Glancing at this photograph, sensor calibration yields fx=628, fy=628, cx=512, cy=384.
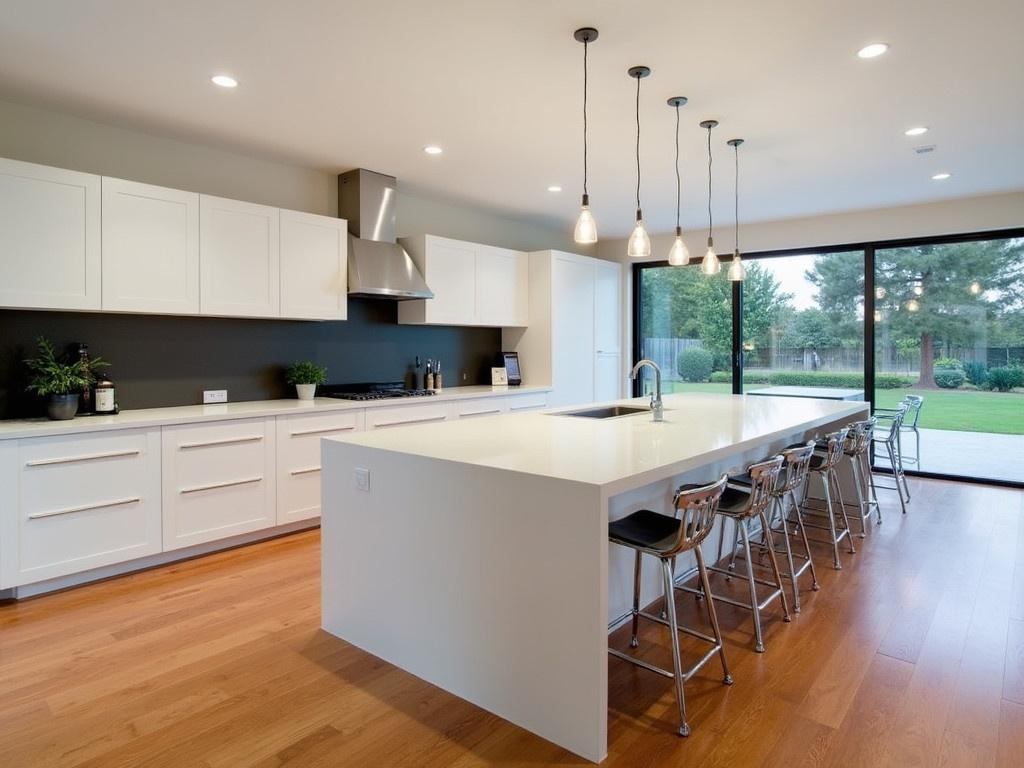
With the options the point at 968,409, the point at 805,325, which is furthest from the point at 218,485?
the point at 968,409

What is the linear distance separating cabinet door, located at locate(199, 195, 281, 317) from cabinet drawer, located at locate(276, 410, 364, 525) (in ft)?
2.56

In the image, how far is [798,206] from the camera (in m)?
5.85

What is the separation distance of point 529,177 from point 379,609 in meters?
3.50

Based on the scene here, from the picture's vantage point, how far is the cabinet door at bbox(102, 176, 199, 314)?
348cm

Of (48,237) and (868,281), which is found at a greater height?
(868,281)

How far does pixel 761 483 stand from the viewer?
268 centimetres

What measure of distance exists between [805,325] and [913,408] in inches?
49.9

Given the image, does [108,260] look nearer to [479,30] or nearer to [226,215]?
[226,215]

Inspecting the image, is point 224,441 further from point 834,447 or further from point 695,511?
point 834,447

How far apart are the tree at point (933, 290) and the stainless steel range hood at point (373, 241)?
13.7ft

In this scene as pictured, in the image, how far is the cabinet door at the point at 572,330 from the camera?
6242 millimetres

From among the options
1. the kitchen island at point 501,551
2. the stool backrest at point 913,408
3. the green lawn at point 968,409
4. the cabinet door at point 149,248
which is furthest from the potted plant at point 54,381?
the green lawn at point 968,409

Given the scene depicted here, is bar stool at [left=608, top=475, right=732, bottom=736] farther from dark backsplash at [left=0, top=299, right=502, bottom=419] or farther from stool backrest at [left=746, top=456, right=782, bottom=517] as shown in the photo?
dark backsplash at [left=0, top=299, right=502, bottom=419]

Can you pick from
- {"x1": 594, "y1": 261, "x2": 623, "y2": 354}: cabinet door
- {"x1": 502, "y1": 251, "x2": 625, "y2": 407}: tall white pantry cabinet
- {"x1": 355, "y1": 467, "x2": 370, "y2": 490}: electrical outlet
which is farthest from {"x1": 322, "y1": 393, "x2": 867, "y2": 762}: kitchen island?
{"x1": 594, "y1": 261, "x2": 623, "y2": 354}: cabinet door
